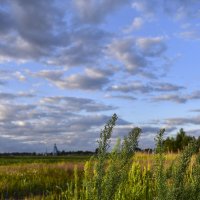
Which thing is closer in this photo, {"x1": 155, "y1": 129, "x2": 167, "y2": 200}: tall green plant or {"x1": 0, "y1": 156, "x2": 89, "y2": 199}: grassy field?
{"x1": 155, "y1": 129, "x2": 167, "y2": 200}: tall green plant

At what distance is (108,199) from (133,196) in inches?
194

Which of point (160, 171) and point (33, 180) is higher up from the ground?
point (160, 171)

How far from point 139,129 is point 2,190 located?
12408 millimetres

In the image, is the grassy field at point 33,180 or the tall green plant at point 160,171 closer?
the tall green plant at point 160,171

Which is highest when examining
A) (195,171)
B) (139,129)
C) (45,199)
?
(139,129)

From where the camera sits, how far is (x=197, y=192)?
2932 mm

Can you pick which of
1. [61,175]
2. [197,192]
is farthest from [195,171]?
[61,175]

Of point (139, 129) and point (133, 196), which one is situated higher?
point (139, 129)

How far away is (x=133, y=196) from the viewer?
7.52 metres

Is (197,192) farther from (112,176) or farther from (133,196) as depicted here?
(133,196)

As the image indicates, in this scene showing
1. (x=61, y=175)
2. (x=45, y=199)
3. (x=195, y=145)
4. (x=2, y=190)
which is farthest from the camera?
(x=61, y=175)

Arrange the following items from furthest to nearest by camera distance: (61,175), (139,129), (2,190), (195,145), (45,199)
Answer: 1. (61,175)
2. (2,190)
3. (45,199)
4. (139,129)
5. (195,145)

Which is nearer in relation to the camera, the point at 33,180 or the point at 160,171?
the point at 160,171

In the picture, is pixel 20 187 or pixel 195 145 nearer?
pixel 195 145
